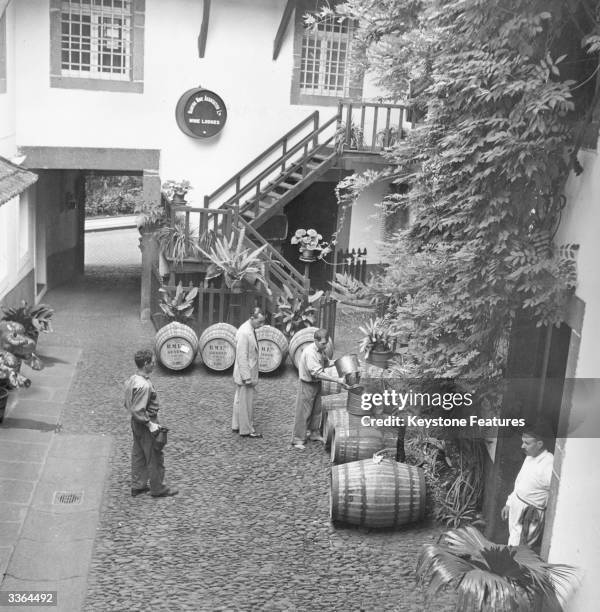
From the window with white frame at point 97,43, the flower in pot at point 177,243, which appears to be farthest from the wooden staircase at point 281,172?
the window with white frame at point 97,43

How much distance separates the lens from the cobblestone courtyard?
7.84 m

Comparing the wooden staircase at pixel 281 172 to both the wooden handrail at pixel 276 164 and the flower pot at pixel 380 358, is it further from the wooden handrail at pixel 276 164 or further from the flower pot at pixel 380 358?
the flower pot at pixel 380 358

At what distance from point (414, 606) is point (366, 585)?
0.50 m

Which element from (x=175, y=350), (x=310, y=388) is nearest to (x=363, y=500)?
(x=310, y=388)

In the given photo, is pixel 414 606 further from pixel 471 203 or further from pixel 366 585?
pixel 471 203

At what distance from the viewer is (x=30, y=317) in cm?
1354

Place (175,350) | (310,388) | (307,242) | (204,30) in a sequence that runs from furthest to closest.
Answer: (307,242), (204,30), (175,350), (310,388)

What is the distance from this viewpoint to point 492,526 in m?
8.71

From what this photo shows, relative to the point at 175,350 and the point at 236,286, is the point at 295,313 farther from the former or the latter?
the point at 175,350

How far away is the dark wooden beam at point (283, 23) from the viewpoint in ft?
56.9

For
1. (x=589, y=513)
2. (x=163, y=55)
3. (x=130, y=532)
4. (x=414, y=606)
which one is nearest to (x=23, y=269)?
(x=163, y=55)

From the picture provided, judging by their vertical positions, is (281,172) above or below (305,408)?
above

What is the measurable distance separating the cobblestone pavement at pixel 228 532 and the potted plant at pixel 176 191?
4727mm

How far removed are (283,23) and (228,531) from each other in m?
11.2
